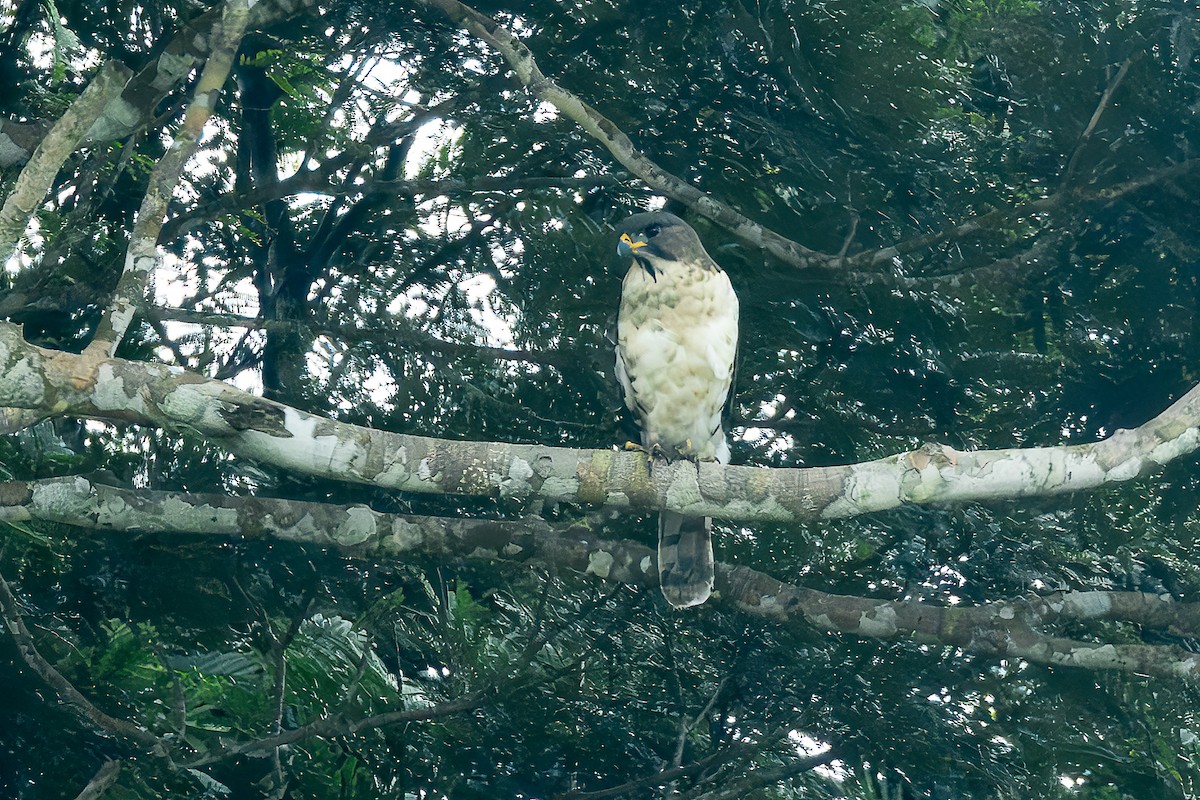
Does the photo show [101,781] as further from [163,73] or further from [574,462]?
[163,73]

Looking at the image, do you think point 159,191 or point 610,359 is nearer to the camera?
point 159,191

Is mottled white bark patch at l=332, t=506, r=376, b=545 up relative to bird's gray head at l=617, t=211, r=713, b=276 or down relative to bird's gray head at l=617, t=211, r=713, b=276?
down

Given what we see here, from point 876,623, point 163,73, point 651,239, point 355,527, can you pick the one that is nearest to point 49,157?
point 163,73

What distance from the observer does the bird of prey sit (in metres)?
3.44

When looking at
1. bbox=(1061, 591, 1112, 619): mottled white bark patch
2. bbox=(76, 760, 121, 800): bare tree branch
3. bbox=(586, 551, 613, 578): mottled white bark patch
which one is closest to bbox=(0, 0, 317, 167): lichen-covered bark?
bbox=(76, 760, 121, 800): bare tree branch

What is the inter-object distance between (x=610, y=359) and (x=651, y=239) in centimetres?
47

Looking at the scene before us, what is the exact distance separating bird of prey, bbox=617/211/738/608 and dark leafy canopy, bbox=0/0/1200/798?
0.46 ft

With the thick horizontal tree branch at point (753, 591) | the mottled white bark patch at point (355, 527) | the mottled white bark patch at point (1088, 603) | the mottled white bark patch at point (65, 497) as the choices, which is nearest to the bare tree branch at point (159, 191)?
the mottled white bark patch at point (65, 497)

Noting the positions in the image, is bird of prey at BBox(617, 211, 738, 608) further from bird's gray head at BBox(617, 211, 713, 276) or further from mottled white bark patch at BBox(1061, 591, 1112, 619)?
mottled white bark patch at BBox(1061, 591, 1112, 619)

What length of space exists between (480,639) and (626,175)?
57.6 inches

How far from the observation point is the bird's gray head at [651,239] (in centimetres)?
347

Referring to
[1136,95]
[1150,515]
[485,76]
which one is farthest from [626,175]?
[1150,515]

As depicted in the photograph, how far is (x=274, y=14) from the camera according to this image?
3.24 m

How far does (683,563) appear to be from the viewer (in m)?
3.40
